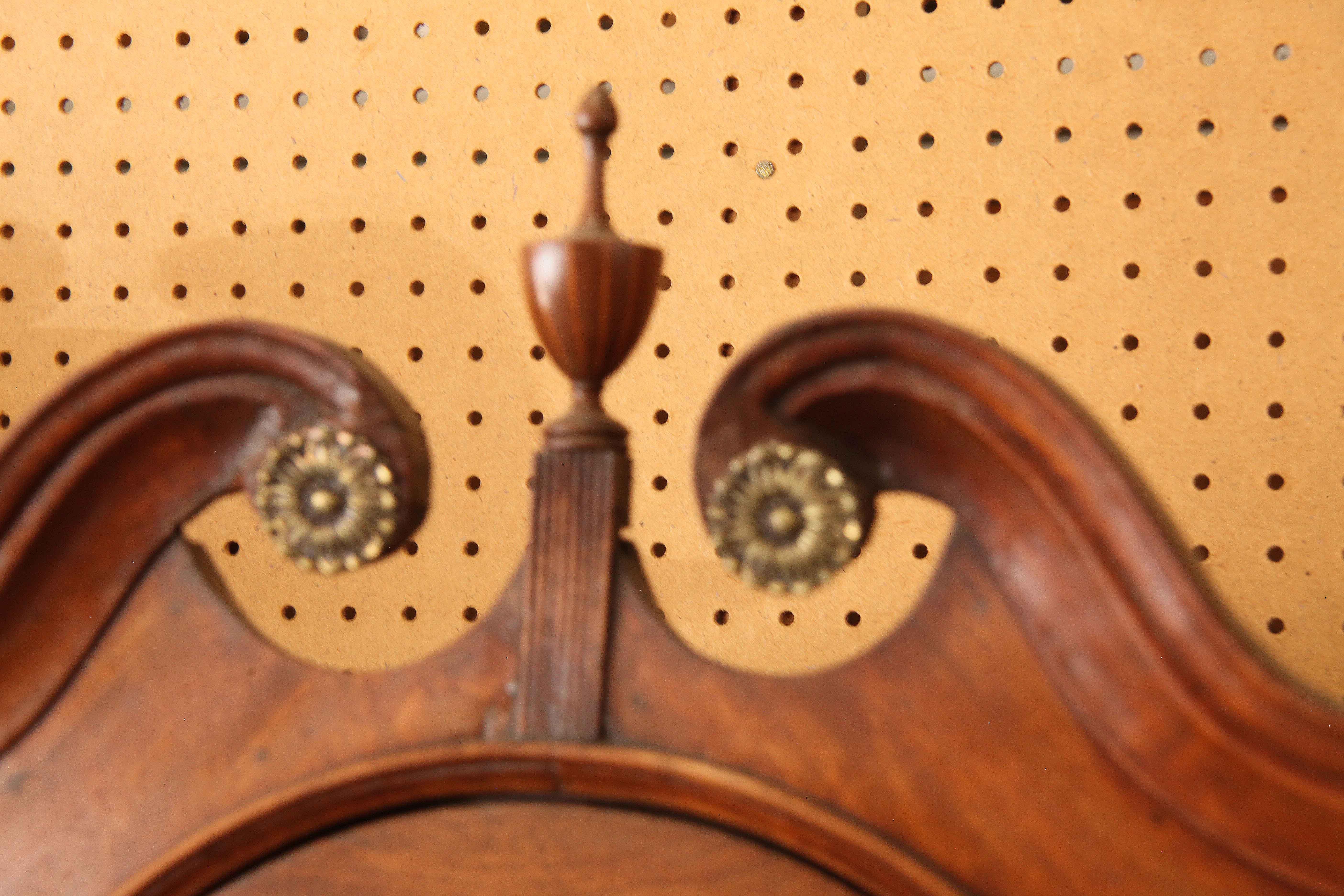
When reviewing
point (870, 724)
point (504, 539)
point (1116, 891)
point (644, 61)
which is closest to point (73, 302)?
point (504, 539)

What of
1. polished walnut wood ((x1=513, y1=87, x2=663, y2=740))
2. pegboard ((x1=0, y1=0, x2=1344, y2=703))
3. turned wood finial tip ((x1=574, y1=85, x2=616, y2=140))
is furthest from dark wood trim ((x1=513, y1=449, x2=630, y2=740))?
pegboard ((x1=0, y1=0, x2=1344, y2=703))

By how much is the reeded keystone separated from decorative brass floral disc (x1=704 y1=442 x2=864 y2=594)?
Answer: 94mm

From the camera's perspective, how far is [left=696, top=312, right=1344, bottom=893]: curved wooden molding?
59cm

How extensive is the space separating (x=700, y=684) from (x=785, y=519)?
0.11 metres

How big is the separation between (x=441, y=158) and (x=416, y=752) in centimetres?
86

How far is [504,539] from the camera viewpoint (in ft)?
4.31

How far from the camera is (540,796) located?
0.69 metres

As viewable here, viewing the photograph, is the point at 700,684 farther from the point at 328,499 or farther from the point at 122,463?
the point at 122,463

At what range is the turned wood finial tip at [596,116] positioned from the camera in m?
0.71

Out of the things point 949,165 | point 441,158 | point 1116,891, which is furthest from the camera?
point 441,158

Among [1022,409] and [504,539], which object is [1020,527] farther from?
[504,539]

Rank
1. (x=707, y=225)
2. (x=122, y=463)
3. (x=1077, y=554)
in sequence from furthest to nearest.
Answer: (x=707, y=225)
(x=122, y=463)
(x=1077, y=554)

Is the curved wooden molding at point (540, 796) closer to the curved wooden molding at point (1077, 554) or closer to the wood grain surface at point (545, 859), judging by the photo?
the wood grain surface at point (545, 859)

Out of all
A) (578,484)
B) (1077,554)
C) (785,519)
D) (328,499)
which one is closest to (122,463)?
(328,499)
